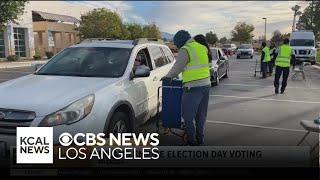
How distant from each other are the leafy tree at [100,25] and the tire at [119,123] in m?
45.5

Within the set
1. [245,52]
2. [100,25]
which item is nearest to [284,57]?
[245,52]

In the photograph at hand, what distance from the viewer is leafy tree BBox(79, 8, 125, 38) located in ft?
168

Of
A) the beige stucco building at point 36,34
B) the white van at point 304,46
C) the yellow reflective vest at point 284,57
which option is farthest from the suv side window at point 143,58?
the beige stucco building at point 36,34

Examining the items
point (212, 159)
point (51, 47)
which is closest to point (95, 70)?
point (212, 159)

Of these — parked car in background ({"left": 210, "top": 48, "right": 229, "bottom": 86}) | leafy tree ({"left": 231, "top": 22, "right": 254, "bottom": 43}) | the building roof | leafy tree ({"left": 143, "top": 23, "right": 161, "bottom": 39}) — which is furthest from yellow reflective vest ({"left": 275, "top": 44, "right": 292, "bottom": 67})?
leafy tree ({"left": 231, "top": 22, "right": 254, "bottom": 43})

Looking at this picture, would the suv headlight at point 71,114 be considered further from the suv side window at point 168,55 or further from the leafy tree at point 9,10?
the leafy tree at point 9,10

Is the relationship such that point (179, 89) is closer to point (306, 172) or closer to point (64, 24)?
point (306, 172)

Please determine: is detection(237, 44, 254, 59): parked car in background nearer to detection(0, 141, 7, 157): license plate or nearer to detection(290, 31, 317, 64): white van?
detection(290, 31, 317, 64): white van

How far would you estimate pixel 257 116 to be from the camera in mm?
9727

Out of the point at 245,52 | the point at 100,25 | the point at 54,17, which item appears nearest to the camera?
the point at 245,52

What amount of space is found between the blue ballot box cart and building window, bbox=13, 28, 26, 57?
42.5 metres

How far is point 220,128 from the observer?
8414 millimetres

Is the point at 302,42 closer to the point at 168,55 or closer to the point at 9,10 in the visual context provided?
the point at 9,10

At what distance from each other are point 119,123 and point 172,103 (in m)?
1.32
